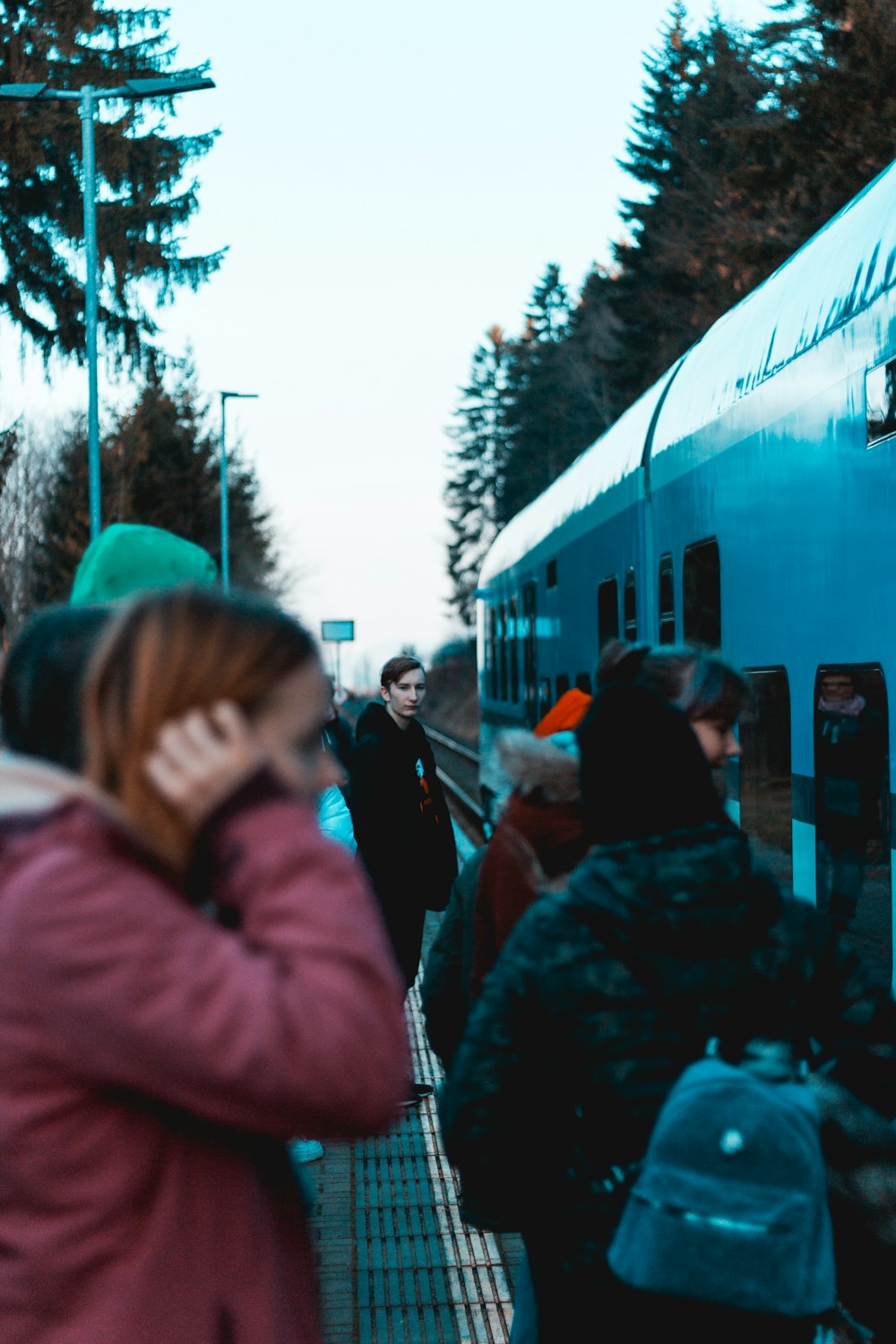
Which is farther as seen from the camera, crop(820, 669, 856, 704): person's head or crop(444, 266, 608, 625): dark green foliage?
crop(444, 266, 608, 625): dark green foliage

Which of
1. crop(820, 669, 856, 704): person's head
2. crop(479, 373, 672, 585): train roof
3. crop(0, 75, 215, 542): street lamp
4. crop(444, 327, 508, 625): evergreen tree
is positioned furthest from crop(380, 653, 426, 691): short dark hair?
crop(444, 327, 508, 625): evergreen tree

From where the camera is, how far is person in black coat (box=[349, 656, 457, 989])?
6914mm

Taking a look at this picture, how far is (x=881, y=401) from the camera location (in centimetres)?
439

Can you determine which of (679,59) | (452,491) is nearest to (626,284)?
(679,59)

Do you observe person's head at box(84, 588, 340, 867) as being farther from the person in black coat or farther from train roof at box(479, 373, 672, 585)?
train roof at box(479, 373, 672, 585)

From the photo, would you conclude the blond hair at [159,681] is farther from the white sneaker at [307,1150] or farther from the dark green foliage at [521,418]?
the dark green foliage at [521,418]

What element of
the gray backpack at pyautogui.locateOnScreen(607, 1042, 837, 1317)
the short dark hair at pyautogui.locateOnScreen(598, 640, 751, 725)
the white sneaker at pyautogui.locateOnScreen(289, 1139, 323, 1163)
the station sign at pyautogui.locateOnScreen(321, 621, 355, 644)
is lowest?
the white sneaker at pyautogui.locateOnScreen(289, 1139, 323, 1163)

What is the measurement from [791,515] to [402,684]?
2109 millimetres

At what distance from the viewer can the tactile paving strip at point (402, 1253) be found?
450cm

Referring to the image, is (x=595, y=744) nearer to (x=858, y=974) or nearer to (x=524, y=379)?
(x=858, y=974)

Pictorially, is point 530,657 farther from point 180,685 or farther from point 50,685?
point 180,685

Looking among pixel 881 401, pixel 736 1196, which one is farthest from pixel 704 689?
pixel 881 401

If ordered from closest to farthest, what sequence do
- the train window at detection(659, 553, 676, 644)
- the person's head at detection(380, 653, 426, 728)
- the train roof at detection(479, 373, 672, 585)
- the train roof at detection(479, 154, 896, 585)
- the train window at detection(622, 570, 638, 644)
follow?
1. the train roof at detection(479, 154, 896, 585)
2. the person's head at detection(380, 653, 426, 728)
3. the train window at detection(659, 553, 676, 644)
4. the train window at detection(622, 570, 638, 644)
5. the train roof at detection(479, 373, 672, 585)

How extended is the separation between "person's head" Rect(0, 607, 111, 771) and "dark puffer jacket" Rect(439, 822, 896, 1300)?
0.83 meters
